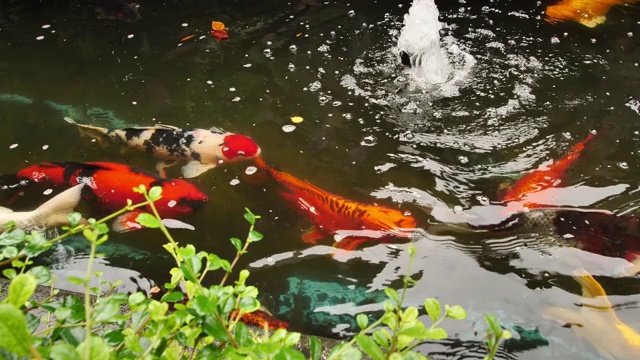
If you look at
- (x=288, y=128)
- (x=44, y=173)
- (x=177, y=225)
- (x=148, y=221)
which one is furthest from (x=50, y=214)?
(x=148, y=221)

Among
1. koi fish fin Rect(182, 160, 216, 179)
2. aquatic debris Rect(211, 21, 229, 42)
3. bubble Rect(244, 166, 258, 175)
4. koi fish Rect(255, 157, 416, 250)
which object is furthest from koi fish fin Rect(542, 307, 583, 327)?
aquatic debris Rect(211, 21, 229, 42)

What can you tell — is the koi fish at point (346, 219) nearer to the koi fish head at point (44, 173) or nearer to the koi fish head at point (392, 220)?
the koi fish head at point (392, 220)

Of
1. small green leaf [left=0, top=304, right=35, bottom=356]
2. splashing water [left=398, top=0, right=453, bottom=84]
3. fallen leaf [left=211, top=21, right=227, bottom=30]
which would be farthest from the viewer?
fallen leaf [left=211, top=21, right=227, bottom=30]

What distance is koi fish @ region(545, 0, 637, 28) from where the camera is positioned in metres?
4.98

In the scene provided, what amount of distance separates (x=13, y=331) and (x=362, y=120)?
3.44 meters

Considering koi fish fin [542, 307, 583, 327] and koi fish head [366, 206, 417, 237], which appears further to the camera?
koi fish head [366, 206, 417, 237]

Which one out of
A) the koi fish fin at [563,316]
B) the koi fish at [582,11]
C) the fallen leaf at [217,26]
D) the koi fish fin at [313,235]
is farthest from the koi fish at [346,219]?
the koi fish at [582,11]

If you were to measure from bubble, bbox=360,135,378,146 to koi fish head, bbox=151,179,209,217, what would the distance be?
49.5 inches

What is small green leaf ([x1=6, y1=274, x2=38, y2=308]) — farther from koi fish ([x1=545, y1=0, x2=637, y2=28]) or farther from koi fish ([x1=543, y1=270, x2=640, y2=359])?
koi fish ([x1=545, y1=0, x2=637, y2=28])

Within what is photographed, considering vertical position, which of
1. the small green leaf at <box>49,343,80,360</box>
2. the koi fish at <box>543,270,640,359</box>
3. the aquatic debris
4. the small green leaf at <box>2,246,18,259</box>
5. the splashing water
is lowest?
the koi fish at <box>543,270,640,359</box>

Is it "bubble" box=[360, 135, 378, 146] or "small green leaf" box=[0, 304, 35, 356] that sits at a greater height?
"small green leaf" box=[0, 304, 35, 356]

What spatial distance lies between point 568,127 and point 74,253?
3549 mm

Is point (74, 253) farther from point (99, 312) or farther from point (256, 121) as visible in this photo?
point (99, 312)

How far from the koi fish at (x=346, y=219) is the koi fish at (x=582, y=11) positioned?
10.7ft
